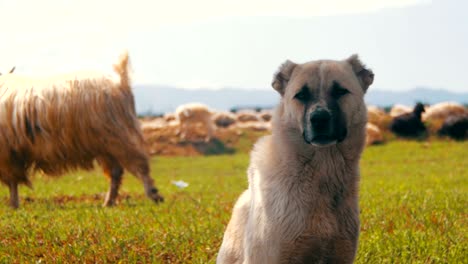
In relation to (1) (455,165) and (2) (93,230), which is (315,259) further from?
(1) (455,165)

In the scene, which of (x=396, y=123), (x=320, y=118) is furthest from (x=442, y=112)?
(x=320, y=118)

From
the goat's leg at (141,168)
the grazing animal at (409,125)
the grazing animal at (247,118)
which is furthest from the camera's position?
the grazing animal at (247,118)

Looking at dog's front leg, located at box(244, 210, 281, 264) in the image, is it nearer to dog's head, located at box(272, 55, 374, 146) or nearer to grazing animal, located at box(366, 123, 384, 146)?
dog's head, located at box(272, 55, 374, 146)

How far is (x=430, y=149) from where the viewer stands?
29297mm

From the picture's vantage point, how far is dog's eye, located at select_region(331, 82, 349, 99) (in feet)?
15.4

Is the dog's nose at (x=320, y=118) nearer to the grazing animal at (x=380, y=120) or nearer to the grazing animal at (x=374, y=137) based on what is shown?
the grazing animal at (x=374, y=137)

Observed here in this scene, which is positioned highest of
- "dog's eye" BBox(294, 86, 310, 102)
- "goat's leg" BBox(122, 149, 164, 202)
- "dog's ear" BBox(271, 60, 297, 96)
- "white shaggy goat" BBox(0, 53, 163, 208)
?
"dog's ear" BBox(271, 60, 297, 96)

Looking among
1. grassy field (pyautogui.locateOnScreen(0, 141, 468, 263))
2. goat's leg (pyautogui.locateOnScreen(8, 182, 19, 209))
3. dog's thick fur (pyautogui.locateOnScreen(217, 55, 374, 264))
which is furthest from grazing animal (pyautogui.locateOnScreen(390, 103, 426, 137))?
dog's thick fur (pyautogui.locateOnScreen(217, 55, 374, 264))

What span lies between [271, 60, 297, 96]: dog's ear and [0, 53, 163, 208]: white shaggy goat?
22.3ft

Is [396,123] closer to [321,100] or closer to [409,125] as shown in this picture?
[409,125]

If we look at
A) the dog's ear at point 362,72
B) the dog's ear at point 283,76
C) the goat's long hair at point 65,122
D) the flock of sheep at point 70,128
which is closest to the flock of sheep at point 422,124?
the flock of sheep at point 70,128

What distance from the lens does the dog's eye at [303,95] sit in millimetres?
4668

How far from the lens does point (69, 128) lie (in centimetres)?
1117

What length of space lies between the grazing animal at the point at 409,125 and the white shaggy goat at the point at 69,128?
23.3 metres
